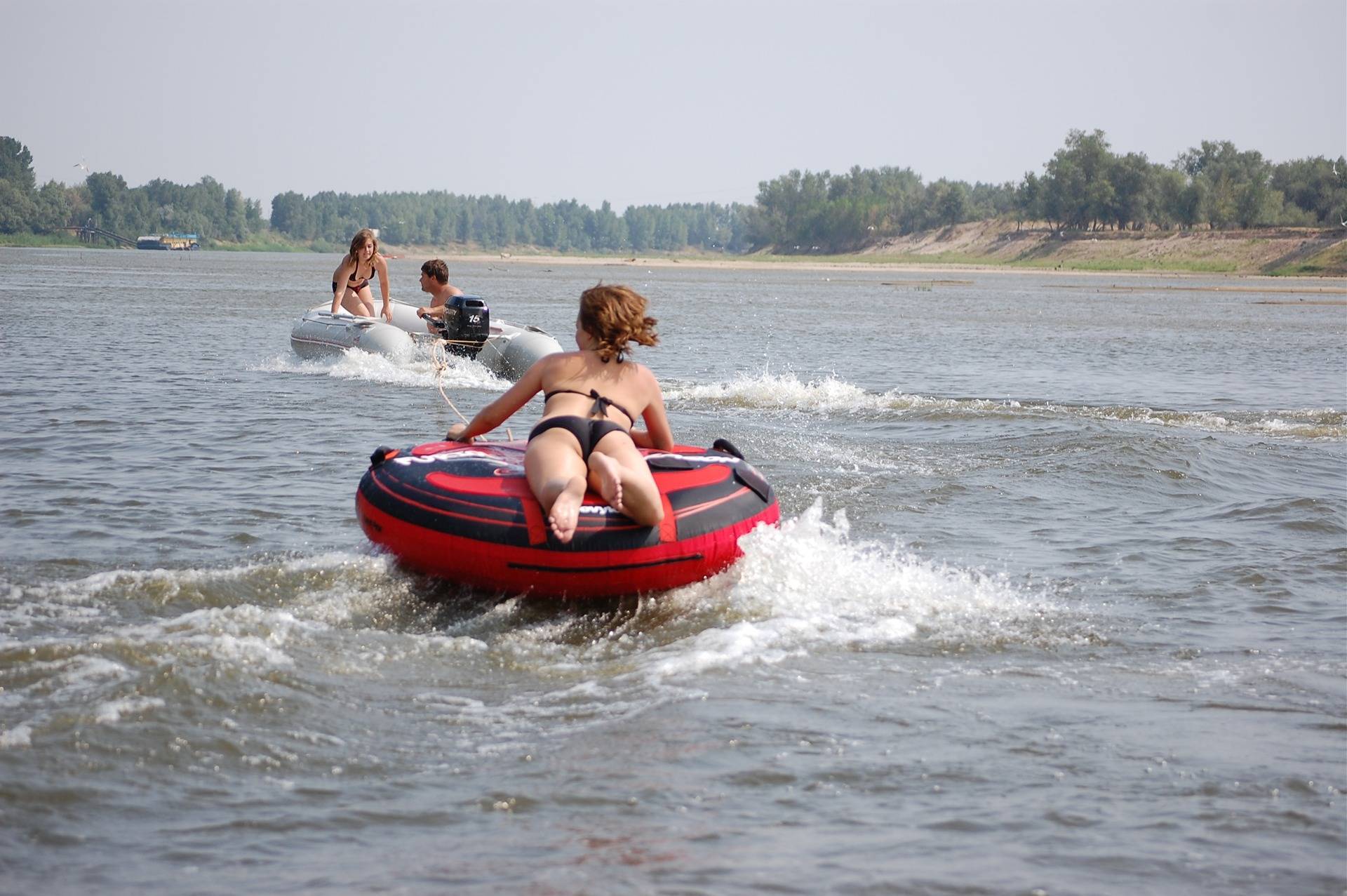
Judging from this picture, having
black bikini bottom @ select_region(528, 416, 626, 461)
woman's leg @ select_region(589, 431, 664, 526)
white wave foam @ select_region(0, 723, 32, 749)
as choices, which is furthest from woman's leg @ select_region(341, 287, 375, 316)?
white wave foam @ select_region(0, 723, 32, 749)

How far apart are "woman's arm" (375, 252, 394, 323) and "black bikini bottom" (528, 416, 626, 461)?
10454 millimetres

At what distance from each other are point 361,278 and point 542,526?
11877 millimetres

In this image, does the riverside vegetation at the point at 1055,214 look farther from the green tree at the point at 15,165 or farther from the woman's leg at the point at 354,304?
the woman's leg at the point at 354,304

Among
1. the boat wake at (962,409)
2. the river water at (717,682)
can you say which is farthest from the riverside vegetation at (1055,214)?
the river water at (717,682)

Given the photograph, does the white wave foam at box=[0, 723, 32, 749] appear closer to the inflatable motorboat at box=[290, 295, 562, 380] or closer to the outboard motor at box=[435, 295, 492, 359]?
the inflatable motorboat at box=[290, 295, 562, 380]

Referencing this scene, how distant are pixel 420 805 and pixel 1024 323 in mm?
31397

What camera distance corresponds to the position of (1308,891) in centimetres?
389

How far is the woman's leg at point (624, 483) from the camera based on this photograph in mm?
6453

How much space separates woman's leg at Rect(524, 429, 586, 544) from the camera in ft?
20.8

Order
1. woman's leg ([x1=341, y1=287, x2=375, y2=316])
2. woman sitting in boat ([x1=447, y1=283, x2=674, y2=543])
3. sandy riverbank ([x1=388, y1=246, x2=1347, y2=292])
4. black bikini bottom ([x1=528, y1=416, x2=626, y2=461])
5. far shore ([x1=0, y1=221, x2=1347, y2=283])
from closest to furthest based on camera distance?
woman sitting in boat ([x1=447, y1=283, x2=674, y2=543]) < black bikini bottom ([x1=528, y1=416, x2=626, y2=461]) < woman's leg ([x1=341, y1=287, x2=375, y2=316]) < sandy riverbank ([x1=388, y1=246, x2=1347, y2=292]) < far shore ([x1=0, y1=221, x2=1347, y2=283])

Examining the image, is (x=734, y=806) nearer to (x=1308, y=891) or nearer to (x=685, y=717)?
(x=685, y=717)

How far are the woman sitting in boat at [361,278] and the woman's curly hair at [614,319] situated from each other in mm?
10233

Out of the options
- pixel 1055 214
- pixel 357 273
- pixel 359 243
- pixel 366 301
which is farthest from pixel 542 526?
pixel 1055 214

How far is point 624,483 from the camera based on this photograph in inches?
255
